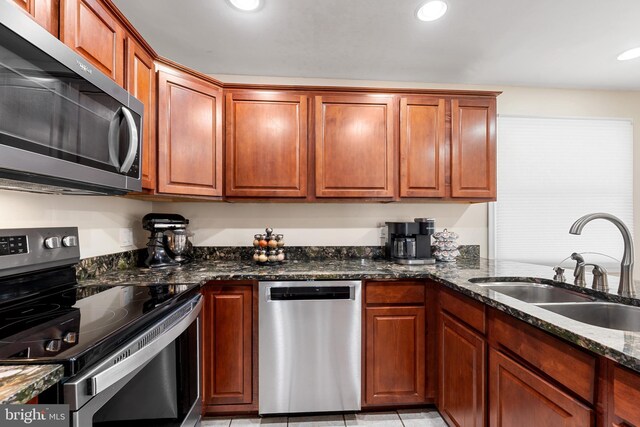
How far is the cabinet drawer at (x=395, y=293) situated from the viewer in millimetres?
1904

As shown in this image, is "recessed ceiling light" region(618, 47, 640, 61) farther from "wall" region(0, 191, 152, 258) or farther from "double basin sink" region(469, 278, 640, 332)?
"wall" region(0, 191, 152, 258)

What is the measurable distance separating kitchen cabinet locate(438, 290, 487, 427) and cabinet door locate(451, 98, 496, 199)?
36.1 inches

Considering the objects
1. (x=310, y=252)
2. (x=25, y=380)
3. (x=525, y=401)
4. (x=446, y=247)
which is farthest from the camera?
(x=310, y=252)

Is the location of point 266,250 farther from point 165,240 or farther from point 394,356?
point 394,356

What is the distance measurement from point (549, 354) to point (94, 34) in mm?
2185

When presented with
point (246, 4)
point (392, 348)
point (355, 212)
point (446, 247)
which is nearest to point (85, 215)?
point (246, 4)

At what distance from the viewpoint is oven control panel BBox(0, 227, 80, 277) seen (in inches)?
46.2

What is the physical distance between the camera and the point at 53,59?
937 millimetres

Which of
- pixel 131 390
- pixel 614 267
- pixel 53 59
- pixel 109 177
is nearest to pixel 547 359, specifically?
pixel 131 390

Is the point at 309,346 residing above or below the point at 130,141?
below

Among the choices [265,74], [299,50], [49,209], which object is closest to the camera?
[49,209]

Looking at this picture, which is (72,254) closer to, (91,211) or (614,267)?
(91,211)

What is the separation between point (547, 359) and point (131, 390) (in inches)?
54.2

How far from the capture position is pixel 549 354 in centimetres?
101
